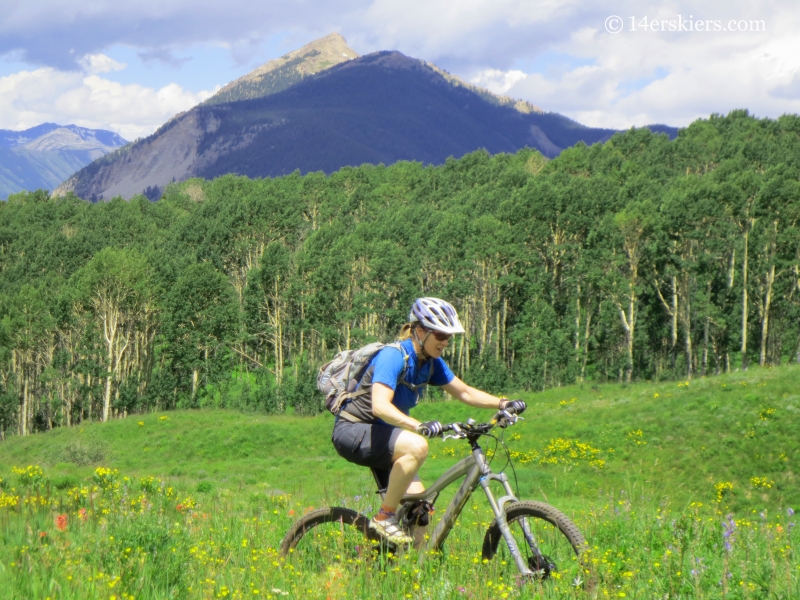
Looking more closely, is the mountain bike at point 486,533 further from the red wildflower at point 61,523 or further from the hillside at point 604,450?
the hillside at point 604,450

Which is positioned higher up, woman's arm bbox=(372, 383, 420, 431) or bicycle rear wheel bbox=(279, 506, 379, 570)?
woman's arm bbox=(372, 383, 420, 431)

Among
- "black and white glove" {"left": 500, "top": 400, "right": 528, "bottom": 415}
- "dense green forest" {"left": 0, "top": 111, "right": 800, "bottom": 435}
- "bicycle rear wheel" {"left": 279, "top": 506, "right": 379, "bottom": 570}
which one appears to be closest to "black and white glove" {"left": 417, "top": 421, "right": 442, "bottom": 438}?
"black and white glove" {"left": 500, "top": 400, "right": 528, "bottom": 415}

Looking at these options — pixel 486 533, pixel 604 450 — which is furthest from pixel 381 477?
pixel 604 450

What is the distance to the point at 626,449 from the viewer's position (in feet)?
80.3

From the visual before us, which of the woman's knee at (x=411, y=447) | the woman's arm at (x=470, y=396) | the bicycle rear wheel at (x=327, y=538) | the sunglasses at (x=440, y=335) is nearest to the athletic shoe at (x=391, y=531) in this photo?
the bicycle rear wheel at (x=327, y=538)

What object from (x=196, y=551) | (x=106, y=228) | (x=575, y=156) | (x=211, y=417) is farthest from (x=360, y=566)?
(x=106, y=228)

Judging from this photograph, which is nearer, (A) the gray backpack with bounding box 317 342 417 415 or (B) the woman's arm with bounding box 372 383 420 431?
(B) the woman's arm with bounding box 372 383 420 431

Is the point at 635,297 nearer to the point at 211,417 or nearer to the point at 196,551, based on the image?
the point at 211,417

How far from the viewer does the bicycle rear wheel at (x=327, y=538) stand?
5988mm

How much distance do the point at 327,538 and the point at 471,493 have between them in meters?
1.48

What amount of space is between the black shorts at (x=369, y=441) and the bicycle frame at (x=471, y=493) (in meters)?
0.41

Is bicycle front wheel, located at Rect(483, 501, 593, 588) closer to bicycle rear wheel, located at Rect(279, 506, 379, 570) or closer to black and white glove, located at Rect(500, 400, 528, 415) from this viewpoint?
black and white glove, located at Rect(500, 400, 528, 415)

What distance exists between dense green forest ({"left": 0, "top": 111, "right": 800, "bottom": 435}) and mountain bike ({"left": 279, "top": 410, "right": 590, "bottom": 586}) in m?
57.0

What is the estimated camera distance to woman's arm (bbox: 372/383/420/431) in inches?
213
